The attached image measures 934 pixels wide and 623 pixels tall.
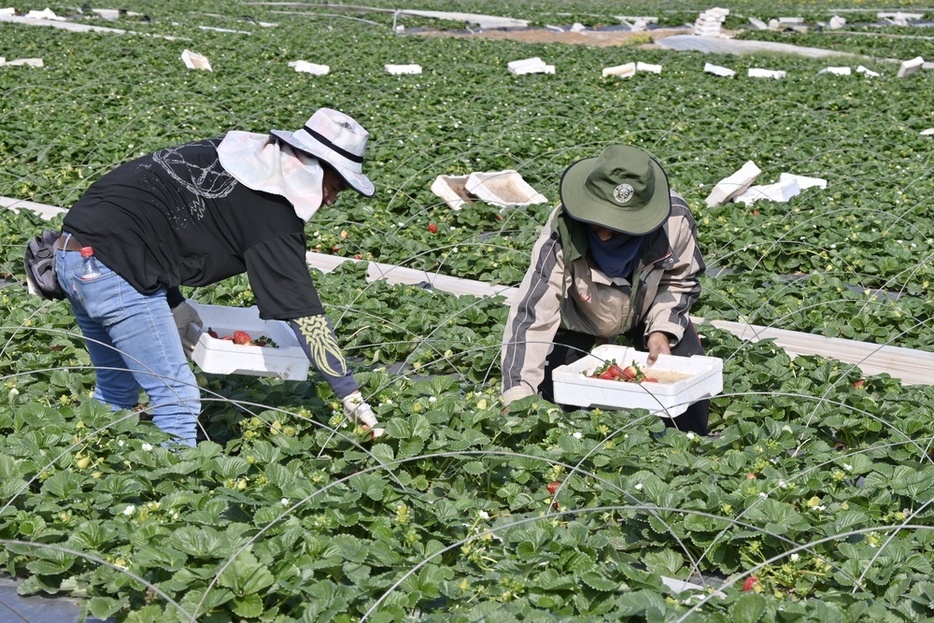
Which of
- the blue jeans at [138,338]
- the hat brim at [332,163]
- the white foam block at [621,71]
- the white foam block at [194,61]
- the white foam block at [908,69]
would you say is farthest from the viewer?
the white foam block at [908,69]

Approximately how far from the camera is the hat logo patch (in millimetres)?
3533

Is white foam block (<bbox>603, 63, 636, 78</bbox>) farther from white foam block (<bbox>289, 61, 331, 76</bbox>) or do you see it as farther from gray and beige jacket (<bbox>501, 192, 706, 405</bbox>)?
gray and beige jacket (<bbox>501, 192, 706, 405</bbox>)

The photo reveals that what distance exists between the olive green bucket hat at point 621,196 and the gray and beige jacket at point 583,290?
6.0 inches

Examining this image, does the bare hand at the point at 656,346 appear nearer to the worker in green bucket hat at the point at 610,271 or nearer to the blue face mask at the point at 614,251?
the worker in green bucket hat at the point at 610,271

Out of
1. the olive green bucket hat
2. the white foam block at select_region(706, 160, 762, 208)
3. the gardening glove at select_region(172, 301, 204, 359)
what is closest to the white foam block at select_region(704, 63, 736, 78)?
the white foam block at select_region(706, 160, 762, 208)

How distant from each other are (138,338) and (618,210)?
1.51 metres

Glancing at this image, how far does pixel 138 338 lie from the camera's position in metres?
3.35

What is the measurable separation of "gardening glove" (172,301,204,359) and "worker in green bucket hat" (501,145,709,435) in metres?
1.03

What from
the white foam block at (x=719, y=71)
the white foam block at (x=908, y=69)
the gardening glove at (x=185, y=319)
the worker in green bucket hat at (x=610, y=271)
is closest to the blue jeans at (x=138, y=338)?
the gardening glove at (x=185, y=319)

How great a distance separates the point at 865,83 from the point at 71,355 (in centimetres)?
1118

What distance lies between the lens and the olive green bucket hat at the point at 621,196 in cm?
354

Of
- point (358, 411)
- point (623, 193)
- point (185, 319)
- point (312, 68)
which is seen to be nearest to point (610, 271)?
point (623, 193)

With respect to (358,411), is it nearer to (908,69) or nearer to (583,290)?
(583,290)

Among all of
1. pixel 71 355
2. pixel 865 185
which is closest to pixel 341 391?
pixel 71 355
